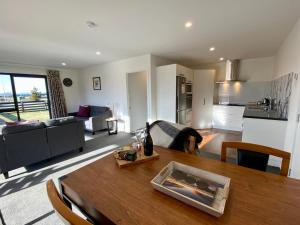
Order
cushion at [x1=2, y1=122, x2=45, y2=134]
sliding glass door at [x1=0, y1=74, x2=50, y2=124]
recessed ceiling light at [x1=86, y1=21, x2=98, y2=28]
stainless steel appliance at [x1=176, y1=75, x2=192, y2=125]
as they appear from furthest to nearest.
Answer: sliding glass door at [x1=0, y1=74, x2=50, y2=124] → stainless steel appliance at [x1=176, y1=75, x2=192, y2=125] → cushion at [x1=2, y1=122, x2=45, y2=134] → recessed ceiling light at [x1=86, y1=21, x2=98, y2=28]

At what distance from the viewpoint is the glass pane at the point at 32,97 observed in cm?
501

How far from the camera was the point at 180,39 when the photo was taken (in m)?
2.89

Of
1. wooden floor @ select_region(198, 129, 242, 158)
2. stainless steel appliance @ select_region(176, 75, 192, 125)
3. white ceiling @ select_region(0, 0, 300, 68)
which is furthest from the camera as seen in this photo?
stainless steel appliance @ select_region(176, 75, 192, 125)

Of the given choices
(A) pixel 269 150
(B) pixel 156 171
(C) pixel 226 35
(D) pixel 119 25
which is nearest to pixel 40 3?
(D) pixel 119 25

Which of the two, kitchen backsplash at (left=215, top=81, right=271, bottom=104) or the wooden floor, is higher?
kitchen backsplash at (left=215, top=81, right=271, bottom=104)

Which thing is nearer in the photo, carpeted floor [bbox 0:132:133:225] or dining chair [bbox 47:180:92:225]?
dining chair [bbox 47:180:92:225]

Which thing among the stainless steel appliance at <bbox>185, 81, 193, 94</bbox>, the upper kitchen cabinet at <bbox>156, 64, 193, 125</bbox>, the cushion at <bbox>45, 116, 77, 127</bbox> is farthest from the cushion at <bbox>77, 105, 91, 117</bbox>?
the stainless steel appliance at <bbox>185, 81, 193, 94</bbox>

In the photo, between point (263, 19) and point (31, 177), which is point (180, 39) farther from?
point (31, 177)

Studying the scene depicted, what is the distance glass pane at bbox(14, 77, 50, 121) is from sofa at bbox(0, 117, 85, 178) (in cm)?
335

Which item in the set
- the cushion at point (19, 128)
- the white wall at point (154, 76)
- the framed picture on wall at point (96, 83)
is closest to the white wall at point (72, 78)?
the framed picture on wall at point (96, 83)

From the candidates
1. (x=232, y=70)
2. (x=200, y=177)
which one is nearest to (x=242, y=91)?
(x=232, y=70)

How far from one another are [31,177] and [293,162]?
403 centimetres

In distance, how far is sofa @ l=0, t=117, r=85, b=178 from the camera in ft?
7.71

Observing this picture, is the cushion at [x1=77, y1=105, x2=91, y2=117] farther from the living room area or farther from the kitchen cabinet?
the kitchen cabinet
